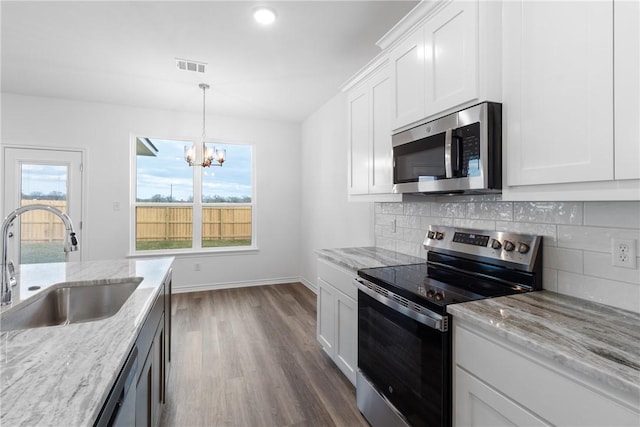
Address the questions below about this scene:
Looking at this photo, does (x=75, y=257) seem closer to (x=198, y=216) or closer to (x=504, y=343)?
(x=198, y=216)

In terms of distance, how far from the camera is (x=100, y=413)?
70cm

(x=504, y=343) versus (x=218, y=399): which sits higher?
(x=504, y=343)

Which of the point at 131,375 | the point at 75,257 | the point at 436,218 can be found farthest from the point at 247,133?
the point at 131,375

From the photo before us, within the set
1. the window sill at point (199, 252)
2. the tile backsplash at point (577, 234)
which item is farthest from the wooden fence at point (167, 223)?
the tile backsplash at point (577, 234)

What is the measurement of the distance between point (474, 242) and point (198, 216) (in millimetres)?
4074

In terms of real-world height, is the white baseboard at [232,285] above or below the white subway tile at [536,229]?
below

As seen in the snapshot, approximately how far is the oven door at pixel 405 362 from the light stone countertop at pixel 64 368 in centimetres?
113

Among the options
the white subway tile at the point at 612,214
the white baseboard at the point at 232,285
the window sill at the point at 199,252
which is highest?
the white subway tile at the point at 612,214

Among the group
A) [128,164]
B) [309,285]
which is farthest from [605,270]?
[128,164]

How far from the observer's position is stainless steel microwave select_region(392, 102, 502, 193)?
1419 millimetres

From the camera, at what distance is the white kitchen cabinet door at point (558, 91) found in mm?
1056

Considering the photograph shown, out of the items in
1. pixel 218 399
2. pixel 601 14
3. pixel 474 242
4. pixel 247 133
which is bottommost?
pixel 218 399

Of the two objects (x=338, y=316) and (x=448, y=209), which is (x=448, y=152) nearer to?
(x=448, y=209)

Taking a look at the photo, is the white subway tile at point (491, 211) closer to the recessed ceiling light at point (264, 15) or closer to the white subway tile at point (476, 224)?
the white subway tile at point (476, 224)
